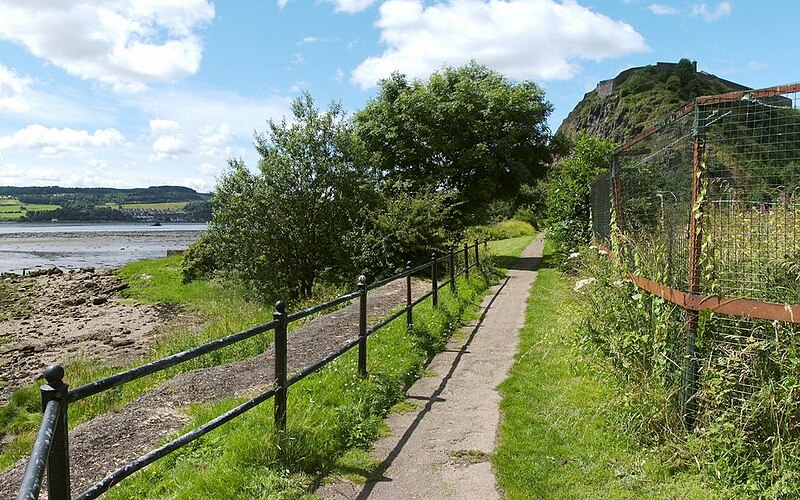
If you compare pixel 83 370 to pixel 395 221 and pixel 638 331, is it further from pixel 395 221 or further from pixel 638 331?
pixel 638 331

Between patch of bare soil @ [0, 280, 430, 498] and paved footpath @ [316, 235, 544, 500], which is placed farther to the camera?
patch of bare soil @ [0, 280, 430, 498]

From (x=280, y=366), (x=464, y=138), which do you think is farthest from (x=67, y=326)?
(x=280, y=366)

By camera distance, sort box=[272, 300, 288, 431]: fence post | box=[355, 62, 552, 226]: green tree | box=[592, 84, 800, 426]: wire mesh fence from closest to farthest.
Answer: box=[592, 84, 800, 426]: wire mesh fence < box=[272, 300, 288, 431]: fence post < box=[355, 62, 552, 226]: green tree

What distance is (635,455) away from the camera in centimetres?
455

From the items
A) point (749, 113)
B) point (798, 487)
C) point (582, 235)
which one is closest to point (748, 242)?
point (749, 113)

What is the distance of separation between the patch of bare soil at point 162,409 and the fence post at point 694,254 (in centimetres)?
452

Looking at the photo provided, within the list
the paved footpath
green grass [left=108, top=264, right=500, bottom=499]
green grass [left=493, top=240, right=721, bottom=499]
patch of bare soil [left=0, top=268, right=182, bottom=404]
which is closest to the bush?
patch of bare soil [left=0, top=268, right=182, bottom=404]

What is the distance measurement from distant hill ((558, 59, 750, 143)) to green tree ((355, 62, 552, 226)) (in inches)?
3613

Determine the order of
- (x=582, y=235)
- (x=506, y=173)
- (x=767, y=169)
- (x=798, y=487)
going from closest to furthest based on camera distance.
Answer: (x=798, y=487)
(x=767, y=169)
(x=582, y=235)
(x=506, y=173)

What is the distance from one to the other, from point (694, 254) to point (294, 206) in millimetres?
17037

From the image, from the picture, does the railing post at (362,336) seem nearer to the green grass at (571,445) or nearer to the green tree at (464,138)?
the green grass at (571,445)

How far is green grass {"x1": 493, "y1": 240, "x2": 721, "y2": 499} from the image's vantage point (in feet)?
13.8

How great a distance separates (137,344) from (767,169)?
18.0m

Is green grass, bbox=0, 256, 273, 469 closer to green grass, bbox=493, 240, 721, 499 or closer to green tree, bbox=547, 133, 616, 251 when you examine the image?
green grass, bbox=493, 240, 721, 499
